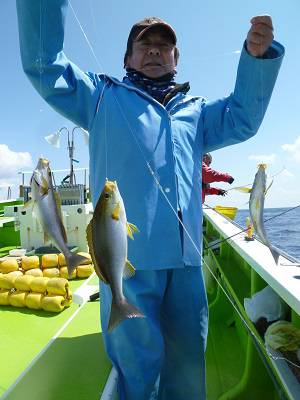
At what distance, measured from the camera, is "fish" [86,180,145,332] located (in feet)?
4.47

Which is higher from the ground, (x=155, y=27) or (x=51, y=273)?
(x=155, y=27)

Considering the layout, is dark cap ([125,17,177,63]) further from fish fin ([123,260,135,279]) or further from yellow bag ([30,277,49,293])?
yellow bag ([30,277,49,293])

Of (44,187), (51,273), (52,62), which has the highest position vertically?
(52,62)

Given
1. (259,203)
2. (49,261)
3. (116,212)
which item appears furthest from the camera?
(49,261)

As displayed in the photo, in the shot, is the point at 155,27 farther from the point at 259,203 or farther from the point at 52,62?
the point at 259,203

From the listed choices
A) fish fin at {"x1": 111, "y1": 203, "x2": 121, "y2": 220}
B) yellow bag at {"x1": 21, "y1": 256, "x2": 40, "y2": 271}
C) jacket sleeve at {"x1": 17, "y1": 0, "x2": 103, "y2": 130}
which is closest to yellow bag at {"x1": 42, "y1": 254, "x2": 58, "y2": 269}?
yellow bag at {"x1": 21, "y1": 256, "x2": 40, "y2": 271}

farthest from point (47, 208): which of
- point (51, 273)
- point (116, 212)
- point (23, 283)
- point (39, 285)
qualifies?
point (51, 273)

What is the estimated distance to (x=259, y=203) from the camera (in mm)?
2258

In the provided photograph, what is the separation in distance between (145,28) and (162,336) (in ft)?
5.93

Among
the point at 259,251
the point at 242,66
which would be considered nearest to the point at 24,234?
the point at 259,251

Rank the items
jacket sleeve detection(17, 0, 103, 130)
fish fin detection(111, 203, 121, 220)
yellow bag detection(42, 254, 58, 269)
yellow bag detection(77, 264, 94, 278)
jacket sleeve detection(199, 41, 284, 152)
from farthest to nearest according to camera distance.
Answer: yellow bag detection(77, 264, 94, 278)
yellow bag detection(42, 254, 58, 269)
jacket sleeve detection(199, 41, 284, 152)
jacket sleeve detection(17, 0, 103, 130)
fish fin detection(111, 203, 121, 220)

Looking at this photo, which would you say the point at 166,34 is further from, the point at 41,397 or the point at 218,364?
the point at 218,364

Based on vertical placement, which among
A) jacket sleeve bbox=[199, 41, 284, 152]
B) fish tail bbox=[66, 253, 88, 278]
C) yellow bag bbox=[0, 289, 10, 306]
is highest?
jacket sleeve bbox=[199, 41, 284, 152]

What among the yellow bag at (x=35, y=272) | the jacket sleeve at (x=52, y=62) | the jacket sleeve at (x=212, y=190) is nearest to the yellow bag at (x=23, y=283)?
the yellow bag at (x=35, y=272)
